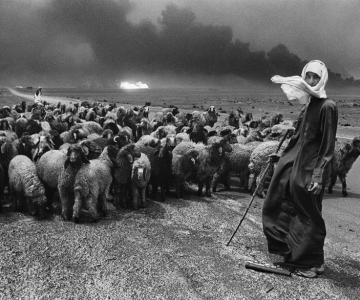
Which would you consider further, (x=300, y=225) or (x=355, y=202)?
(x=355, y=202)

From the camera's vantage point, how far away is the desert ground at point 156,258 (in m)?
5.00

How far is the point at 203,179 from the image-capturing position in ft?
32.3

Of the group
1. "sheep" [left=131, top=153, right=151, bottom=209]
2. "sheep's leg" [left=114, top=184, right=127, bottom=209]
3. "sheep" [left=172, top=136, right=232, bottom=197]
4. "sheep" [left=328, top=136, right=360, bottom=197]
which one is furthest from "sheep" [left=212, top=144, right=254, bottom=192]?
"sheep's leg" [left=114, top=184, right=127, bottom=209]

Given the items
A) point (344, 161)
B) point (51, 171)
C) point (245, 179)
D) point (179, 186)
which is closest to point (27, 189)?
point (51, 171)

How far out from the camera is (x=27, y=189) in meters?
7.50

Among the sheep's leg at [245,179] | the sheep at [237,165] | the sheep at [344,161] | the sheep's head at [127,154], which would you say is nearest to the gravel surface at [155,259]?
the sheep's head at [127,154]

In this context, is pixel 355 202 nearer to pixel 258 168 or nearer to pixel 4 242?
pixel 258 168

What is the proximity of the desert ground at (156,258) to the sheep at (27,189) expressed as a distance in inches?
10.6

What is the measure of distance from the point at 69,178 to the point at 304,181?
4636mm

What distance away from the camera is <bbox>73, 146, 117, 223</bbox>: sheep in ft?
24.1

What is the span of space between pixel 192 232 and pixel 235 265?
153 centimetres

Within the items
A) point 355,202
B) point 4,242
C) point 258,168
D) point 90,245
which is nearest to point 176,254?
point 90,245

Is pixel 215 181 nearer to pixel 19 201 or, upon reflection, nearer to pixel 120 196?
pixel 120 196

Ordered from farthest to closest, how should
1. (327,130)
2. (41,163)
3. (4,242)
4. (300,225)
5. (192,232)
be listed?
(41,163) < (192,232) < (4,242) < (300,225) < (327,130)
